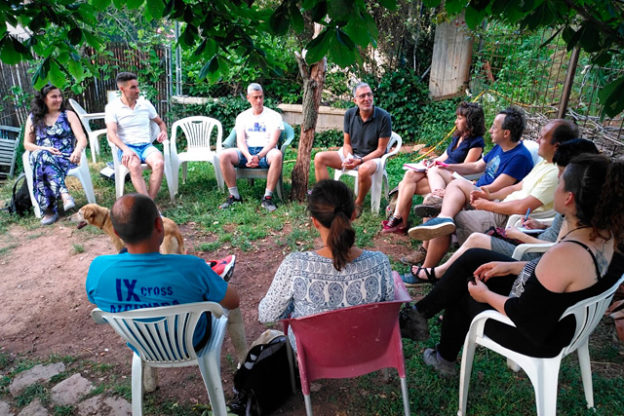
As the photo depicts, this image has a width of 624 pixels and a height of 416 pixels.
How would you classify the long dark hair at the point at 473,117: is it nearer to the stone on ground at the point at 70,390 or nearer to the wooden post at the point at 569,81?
the wooden post at the point at 569,81

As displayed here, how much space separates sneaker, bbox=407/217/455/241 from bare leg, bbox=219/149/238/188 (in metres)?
2.65

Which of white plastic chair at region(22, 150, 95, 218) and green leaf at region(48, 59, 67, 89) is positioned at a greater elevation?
green leaf at region(48, 59, 67, 89)

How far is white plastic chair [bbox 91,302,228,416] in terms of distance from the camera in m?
1.73

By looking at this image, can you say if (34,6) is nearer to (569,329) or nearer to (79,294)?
(79,294)

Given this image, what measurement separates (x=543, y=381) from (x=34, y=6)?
2.69m

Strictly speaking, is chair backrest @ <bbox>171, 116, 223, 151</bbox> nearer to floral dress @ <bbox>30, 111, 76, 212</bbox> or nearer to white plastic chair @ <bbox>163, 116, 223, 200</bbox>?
white plastic chair @ <bbox>163, 116, 223, 200</bbox>

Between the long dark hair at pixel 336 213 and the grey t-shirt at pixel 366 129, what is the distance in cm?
308

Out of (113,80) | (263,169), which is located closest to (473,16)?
(263,169)

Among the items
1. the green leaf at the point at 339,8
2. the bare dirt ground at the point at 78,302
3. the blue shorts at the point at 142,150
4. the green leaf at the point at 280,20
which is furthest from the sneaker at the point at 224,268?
the blue shorts at the point at 142,150

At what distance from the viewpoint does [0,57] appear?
1655mm

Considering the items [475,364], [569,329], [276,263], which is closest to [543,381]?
[569,329]

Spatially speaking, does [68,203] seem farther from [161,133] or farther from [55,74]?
[55,74]

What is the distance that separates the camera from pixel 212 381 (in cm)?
196

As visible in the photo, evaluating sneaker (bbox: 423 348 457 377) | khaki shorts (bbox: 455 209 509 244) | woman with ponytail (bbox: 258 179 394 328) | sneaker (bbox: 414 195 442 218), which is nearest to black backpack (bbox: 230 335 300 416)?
woman with ponytail (bbox: 258 179 394 328)
